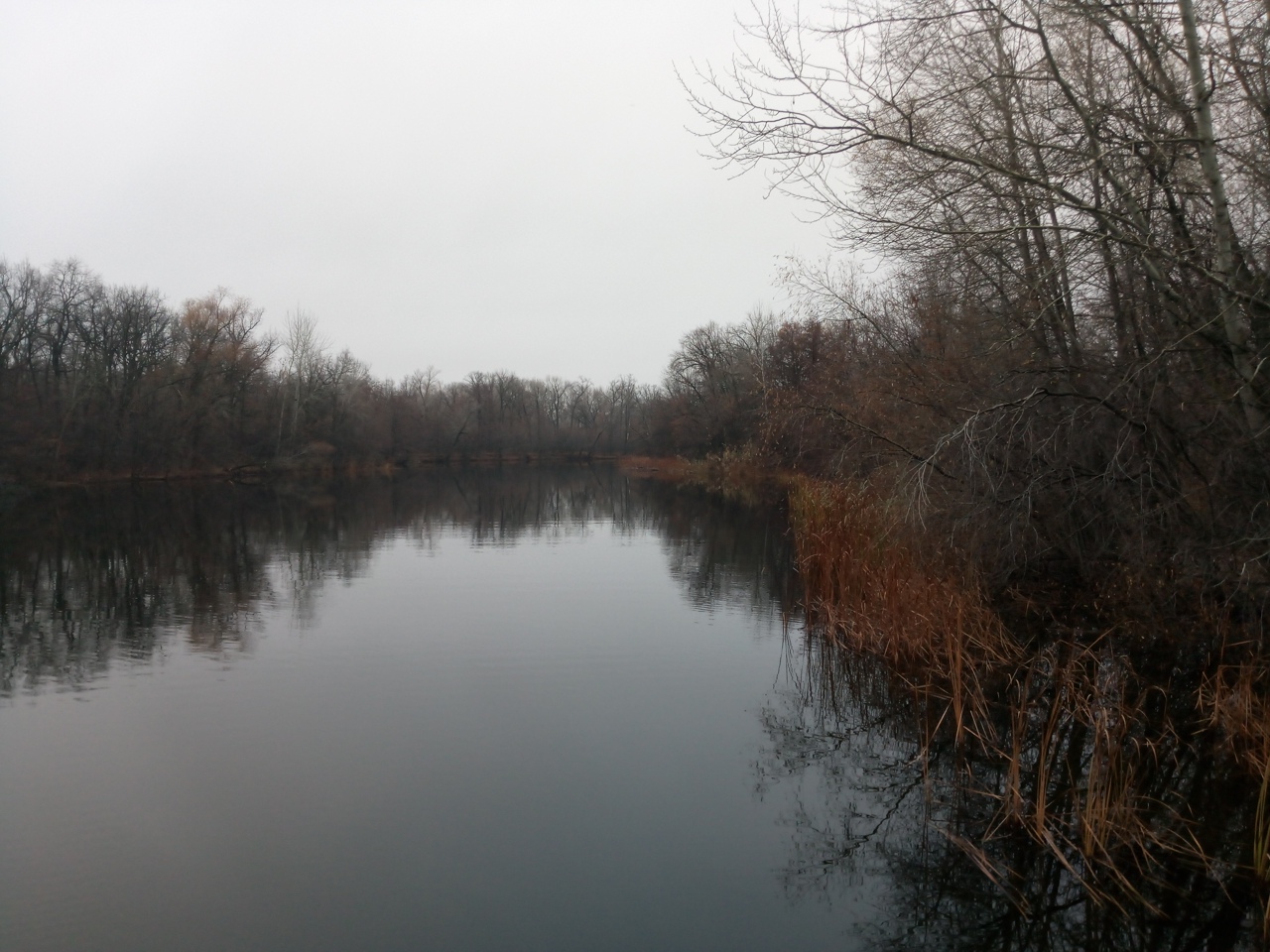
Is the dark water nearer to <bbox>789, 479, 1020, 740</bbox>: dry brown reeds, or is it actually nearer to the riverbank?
the riverbank

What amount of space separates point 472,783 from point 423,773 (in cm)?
45

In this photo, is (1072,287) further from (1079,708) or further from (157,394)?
(157,394)

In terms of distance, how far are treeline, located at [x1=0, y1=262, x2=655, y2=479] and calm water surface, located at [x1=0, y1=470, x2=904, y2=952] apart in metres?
31.9

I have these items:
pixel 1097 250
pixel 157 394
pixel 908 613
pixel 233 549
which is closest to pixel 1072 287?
pixel 1097 250

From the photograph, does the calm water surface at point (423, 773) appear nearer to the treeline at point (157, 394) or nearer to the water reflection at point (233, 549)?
the water reflection at point (233, 549)

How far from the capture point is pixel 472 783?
7129 millimetres

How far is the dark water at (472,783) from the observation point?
5219 millimetres

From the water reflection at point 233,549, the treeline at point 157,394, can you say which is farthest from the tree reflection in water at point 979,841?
the treeline at point 157,394

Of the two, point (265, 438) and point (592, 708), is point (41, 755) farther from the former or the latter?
point (265, 438)

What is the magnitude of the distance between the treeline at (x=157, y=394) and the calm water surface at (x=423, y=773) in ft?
105

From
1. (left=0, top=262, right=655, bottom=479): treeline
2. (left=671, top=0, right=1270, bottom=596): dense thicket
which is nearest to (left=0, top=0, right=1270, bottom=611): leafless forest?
(left=671, top=0, right=1270, bottom=596): dense thicket

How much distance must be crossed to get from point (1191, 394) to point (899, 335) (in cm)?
727

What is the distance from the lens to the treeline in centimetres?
4359

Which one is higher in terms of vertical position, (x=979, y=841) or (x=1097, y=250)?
(x=1097, y=250)
